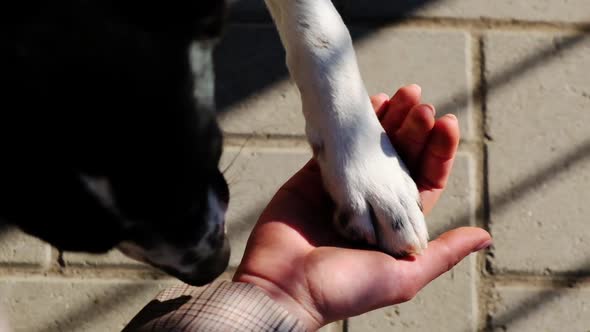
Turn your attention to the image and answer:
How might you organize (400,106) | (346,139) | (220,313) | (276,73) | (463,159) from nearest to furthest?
(220,313) → (346,139) → (400,106) → (463,159) → (276,73)

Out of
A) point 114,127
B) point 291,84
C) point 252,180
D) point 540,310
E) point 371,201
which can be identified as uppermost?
point 114,127

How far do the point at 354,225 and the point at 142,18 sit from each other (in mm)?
719

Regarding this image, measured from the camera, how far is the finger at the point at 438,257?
1.78 meters

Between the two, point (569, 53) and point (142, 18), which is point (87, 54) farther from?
point (569, 53)

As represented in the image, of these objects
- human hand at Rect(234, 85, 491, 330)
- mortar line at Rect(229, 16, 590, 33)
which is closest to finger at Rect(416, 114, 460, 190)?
human hand at Rect(234, 85, 491, 330)

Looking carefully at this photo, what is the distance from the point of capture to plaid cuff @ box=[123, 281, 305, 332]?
5.26 feet

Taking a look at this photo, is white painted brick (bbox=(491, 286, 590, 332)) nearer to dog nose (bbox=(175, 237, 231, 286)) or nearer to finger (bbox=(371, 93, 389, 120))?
finger (bbox=(371, 93, 389, 120))

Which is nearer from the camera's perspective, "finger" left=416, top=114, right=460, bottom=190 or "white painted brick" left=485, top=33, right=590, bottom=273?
"finger" left=416, top=114, right=460, bottom=190

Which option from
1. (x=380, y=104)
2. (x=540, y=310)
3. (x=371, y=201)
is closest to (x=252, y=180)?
(x=380, y=104)

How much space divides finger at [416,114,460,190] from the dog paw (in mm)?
93

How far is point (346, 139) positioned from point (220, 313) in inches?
18.7

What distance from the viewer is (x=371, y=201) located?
1.84 meters

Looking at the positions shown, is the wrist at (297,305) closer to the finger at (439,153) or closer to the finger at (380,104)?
the finger at (439,153)

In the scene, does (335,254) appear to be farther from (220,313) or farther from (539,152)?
(539,152)
